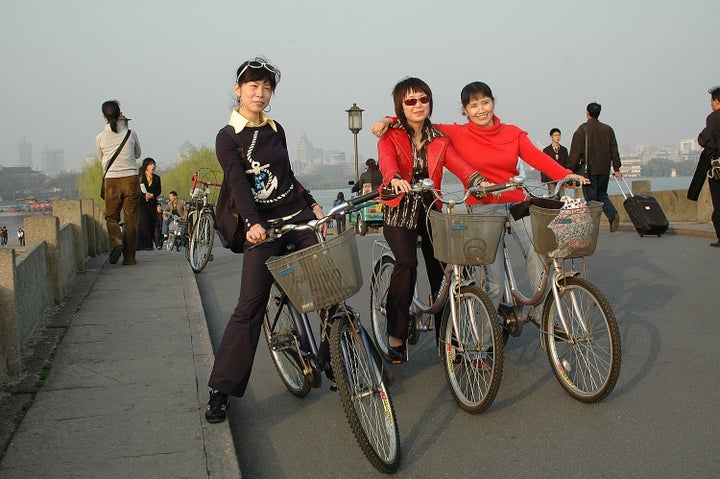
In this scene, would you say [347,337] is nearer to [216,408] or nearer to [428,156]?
[216,408]

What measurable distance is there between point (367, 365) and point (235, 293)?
568 centimetres

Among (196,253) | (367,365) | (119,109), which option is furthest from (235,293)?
(367,365)

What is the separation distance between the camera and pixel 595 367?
4.68 m

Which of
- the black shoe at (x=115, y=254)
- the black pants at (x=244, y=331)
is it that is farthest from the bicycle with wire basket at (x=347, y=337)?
the black shoe at (x=115, y=254)

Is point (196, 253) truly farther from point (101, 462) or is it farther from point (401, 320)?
point (101, 462)

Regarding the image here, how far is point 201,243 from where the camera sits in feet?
38.0

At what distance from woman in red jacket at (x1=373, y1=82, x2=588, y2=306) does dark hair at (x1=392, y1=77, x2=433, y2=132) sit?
352mm

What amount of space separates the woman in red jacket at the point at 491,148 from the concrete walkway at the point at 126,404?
2.19 metres

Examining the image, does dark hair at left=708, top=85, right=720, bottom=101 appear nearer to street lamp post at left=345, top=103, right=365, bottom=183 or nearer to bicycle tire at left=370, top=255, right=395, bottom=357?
bicycle tire at left=370, top=255, right=395, bottom=357

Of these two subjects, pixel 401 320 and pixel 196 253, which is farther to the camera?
pixel 196 253

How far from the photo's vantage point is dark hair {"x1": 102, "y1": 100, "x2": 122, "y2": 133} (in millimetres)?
10359

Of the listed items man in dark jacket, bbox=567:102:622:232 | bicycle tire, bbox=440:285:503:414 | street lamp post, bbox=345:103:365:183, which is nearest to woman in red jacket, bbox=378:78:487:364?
bicycle tire, bbox=440:285:503:414

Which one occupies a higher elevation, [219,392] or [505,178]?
[505,178]

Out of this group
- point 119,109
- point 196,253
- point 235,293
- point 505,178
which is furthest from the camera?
point 196,253
